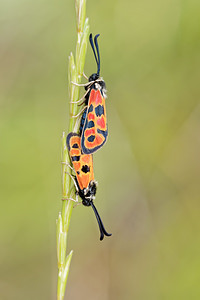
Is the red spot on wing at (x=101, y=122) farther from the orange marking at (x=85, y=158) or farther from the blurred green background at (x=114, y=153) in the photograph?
the blurred green background at (x=114, y=153)

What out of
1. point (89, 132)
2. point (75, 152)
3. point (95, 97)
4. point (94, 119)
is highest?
point (95, 97)

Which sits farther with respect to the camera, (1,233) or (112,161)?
(112,161)

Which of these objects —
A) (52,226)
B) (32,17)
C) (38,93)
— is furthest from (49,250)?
(32,17)

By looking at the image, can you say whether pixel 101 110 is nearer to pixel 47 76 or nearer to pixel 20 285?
pixel 47 76

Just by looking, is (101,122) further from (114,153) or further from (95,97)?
(114,153)

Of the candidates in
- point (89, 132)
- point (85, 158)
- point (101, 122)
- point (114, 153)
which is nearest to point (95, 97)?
point (101, 122)

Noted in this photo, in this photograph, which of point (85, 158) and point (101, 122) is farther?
point (101, 122)

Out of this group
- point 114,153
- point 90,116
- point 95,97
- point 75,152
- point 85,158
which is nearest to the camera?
point 75,152
